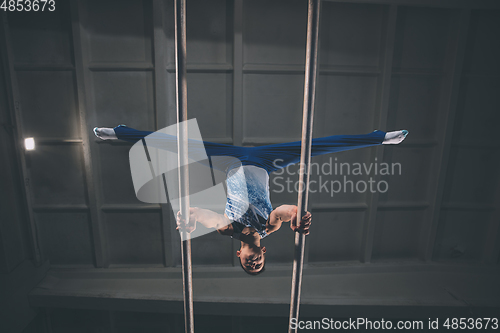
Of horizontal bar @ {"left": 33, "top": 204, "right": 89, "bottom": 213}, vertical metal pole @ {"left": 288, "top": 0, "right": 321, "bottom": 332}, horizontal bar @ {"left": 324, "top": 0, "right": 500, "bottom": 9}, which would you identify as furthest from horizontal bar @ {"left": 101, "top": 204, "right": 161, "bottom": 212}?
horizontal bar @ {"left": 324, "top": 0, "right": 500, "bottom": 9}

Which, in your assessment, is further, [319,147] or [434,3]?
[434,3]

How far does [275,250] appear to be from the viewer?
5812mm

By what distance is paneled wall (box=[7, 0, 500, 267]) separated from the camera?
4.86m

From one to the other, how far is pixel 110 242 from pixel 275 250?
3492mm

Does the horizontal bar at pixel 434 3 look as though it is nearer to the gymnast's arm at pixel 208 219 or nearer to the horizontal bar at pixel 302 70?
the horizontal bar at pixel 302 70

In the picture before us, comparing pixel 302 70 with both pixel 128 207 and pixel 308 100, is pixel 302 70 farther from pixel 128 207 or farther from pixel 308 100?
pixel 128 207

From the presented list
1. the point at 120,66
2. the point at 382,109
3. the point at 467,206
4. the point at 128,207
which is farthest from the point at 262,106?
the point at 467,206

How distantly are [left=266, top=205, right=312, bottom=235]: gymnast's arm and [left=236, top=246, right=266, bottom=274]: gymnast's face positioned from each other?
10.2 inches

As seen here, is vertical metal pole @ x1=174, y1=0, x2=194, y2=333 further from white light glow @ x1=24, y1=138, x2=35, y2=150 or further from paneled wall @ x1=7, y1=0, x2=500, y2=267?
white light glow @ x1=24, y1=138, x2=35, y2=150

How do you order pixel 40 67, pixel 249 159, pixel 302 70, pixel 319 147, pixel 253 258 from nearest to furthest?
pixel 319 147 < pixel 249 159 < pixel 253 258 < pixel 40 67 < pixel 302 70

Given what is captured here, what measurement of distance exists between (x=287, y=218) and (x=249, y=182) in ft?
1.54

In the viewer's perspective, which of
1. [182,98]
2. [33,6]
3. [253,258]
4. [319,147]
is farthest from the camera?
[33,6]

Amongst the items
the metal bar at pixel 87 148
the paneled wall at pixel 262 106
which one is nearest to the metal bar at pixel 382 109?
the paneled wall at pixel 262 106

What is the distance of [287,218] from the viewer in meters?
2.43
